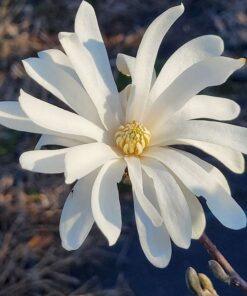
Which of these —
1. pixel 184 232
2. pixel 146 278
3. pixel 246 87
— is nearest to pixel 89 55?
pixel 184 232

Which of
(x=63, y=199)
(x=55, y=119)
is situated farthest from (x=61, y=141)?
(x=63, y=199)

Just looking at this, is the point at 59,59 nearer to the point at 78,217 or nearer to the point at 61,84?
the point at 61,84

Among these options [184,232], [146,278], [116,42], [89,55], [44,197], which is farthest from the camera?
[116,42]

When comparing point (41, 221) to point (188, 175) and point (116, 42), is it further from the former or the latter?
point (188, 175)

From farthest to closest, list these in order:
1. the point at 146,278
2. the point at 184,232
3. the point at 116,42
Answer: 1. the point at 116,42
2. the point at 146,278
3. the point at 184,232

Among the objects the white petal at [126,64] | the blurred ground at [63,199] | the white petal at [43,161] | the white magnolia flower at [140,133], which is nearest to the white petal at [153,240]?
the white magnolia flower at [140,133]

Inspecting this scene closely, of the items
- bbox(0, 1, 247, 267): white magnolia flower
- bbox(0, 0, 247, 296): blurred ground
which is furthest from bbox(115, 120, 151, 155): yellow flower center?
bbox(0, 0, 247, 296): blurred ground

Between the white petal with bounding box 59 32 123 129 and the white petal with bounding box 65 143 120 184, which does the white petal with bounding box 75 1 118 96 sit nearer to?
the white petal with bounding box 59 32 123 129
